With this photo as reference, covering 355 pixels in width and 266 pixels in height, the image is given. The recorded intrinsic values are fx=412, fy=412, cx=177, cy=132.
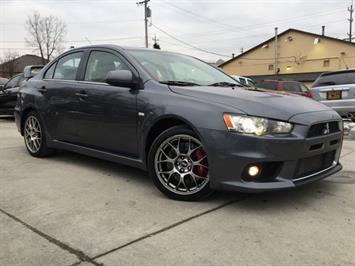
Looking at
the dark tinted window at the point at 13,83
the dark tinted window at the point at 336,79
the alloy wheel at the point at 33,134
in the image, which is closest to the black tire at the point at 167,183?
the alloy wheel at the point at 33,134

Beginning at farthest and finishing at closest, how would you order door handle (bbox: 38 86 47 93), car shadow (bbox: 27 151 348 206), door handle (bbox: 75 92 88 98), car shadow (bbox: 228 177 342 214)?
door handle (bbox: 38 86 47 93) < door handle (bbox: 75 92 88 98) < car shadow (bbox: 27 151 348 206) < car shadow (bbox: 228 177 342 214)

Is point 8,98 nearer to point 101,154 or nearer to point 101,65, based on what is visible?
point 101,65

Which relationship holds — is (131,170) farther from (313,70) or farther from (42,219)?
(313,70)

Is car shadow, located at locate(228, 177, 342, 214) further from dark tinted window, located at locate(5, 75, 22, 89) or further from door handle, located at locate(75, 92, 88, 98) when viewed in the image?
dark tinted window, located at locate(5, 75, 22, 89)

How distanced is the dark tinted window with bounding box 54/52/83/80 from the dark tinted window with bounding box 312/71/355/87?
6393 millimetres

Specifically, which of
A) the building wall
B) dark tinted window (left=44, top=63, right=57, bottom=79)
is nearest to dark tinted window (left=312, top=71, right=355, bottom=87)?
dark tinted window (left=44, top=63, right=57, bottom=79)

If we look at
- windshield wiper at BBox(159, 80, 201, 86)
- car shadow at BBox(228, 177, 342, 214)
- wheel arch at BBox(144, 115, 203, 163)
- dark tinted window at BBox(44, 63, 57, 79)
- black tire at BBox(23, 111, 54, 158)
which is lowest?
car shadow at BBox(228, 177, 342, 214)

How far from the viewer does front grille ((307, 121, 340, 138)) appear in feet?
11.8

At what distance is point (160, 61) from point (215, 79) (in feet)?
2.23

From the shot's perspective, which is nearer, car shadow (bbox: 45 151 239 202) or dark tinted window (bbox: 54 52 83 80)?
car shadow (bbox: 45 151 239 202)

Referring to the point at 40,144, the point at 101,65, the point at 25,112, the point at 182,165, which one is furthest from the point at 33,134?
the point at 182,165

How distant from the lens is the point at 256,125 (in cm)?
343

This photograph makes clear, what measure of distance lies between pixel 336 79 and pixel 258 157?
6976mm

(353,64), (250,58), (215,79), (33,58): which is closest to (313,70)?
(353,64)
